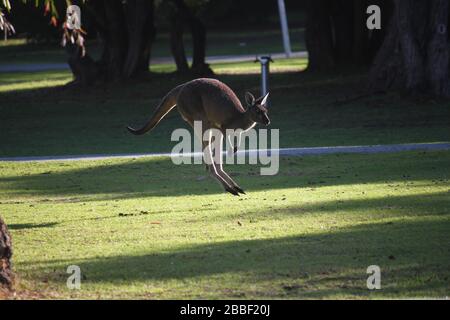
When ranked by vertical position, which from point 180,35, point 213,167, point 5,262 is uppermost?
point 5,262

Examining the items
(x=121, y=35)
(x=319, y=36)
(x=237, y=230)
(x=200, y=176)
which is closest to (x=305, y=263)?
(x=237, y=230)

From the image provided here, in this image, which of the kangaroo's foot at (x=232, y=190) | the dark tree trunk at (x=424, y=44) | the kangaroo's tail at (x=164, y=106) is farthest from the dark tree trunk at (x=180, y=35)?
the kangaroo's foot at (x=232, y=190)

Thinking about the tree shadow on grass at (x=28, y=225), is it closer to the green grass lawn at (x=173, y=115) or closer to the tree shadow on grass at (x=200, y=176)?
the tree shadow on grass at (x=200, y=176)

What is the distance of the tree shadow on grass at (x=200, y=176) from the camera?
1528cm

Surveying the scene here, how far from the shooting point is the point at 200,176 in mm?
16766

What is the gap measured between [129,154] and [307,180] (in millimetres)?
5700

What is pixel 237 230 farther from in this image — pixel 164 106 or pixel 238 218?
pixel 164 106

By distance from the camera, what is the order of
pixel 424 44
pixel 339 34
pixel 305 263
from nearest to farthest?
pixel 305 263 < pixel 424 44 < pixel 339 34

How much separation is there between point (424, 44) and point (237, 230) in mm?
15932

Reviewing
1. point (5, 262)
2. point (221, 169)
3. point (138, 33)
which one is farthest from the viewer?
point (138, 33)

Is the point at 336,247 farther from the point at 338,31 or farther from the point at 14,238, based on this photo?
the point at 338,31

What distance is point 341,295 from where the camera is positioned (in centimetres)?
848

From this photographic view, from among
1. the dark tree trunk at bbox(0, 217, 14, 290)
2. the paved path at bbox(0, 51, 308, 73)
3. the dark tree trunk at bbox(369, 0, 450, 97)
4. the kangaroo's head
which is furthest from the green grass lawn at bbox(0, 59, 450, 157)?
the dark tree trunk at bbox(0, 217, 14, 290)
